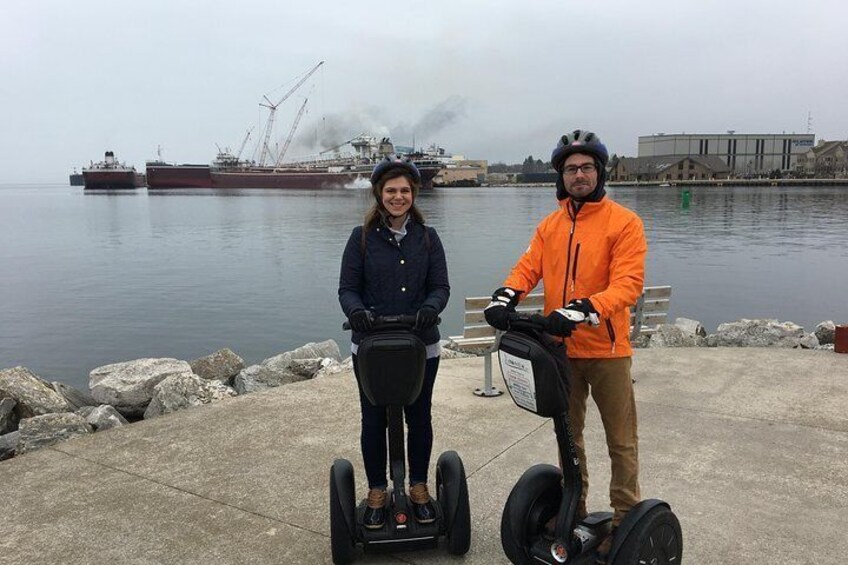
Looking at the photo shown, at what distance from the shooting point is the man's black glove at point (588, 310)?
247 cm

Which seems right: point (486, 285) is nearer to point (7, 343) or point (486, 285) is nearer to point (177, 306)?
point (177, 306)

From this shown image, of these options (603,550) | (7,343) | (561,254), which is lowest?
(7,343)

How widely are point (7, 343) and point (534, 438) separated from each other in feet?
44.3

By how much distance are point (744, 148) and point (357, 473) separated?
18059 cm

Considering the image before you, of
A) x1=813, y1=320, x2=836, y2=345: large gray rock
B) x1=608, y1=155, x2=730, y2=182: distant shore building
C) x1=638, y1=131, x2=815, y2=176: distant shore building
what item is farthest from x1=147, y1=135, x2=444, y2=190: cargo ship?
x1=813, y1=320, x2=836, y2=345: large gray rock

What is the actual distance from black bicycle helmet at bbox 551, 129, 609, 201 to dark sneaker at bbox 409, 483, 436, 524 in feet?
5.45

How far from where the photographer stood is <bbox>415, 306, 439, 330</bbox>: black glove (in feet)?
9.30

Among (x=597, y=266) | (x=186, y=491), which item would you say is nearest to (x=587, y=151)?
(x=597, y=266)

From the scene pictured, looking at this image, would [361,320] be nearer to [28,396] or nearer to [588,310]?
[588,310]

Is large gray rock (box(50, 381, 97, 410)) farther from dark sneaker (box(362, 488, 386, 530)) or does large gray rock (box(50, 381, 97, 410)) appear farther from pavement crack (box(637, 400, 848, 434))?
pavement crack (box(637, 400, 848, 434))

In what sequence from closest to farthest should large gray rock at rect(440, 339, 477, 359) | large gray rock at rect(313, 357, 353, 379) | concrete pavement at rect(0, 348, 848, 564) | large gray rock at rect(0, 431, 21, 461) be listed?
concrete pavement at rect(0, 348, 848, 564) → large gray rock at rect(0, 431, 21, 461) → large gray rock at rect(313, 357, 353, 379) → large gray rock at rect(440, 339, 477, 359)

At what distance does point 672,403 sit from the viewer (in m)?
5.59

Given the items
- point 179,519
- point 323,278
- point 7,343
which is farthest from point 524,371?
point 323,278

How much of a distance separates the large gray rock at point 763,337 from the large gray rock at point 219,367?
6.66 meters
